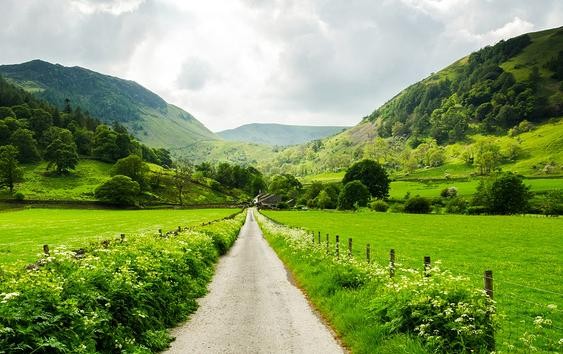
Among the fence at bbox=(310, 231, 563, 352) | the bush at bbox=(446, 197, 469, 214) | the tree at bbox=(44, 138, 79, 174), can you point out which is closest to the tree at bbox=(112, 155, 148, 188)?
the tree at bbox=(44, 138, 79, 174)

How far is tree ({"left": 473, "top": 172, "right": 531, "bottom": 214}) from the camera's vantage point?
8938 centimetres

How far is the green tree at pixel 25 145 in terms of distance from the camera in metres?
151

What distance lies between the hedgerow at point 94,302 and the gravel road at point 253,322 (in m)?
0.93

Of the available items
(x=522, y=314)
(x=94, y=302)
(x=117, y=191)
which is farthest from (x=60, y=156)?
(x=522, y=314)

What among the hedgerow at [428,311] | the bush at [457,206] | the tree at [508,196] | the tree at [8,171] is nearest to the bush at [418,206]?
the bush at [457,206]

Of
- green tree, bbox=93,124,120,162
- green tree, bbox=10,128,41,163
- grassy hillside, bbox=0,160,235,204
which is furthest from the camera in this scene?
green tree, bbox=93,124,120,162

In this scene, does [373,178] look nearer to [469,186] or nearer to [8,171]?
[469,186]

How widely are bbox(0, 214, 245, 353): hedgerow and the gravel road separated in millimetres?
927

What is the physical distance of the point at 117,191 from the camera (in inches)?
5015

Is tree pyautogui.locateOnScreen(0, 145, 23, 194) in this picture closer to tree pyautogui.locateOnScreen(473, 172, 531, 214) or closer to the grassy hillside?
the grassy hillside

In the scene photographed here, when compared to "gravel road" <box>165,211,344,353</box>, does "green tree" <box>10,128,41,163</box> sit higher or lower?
higher

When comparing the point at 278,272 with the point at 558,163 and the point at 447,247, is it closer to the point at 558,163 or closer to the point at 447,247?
the point at 447,247

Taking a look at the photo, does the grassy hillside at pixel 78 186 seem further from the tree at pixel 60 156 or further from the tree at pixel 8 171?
the tree at pixel 60 156

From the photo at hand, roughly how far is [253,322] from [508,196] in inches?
3703
